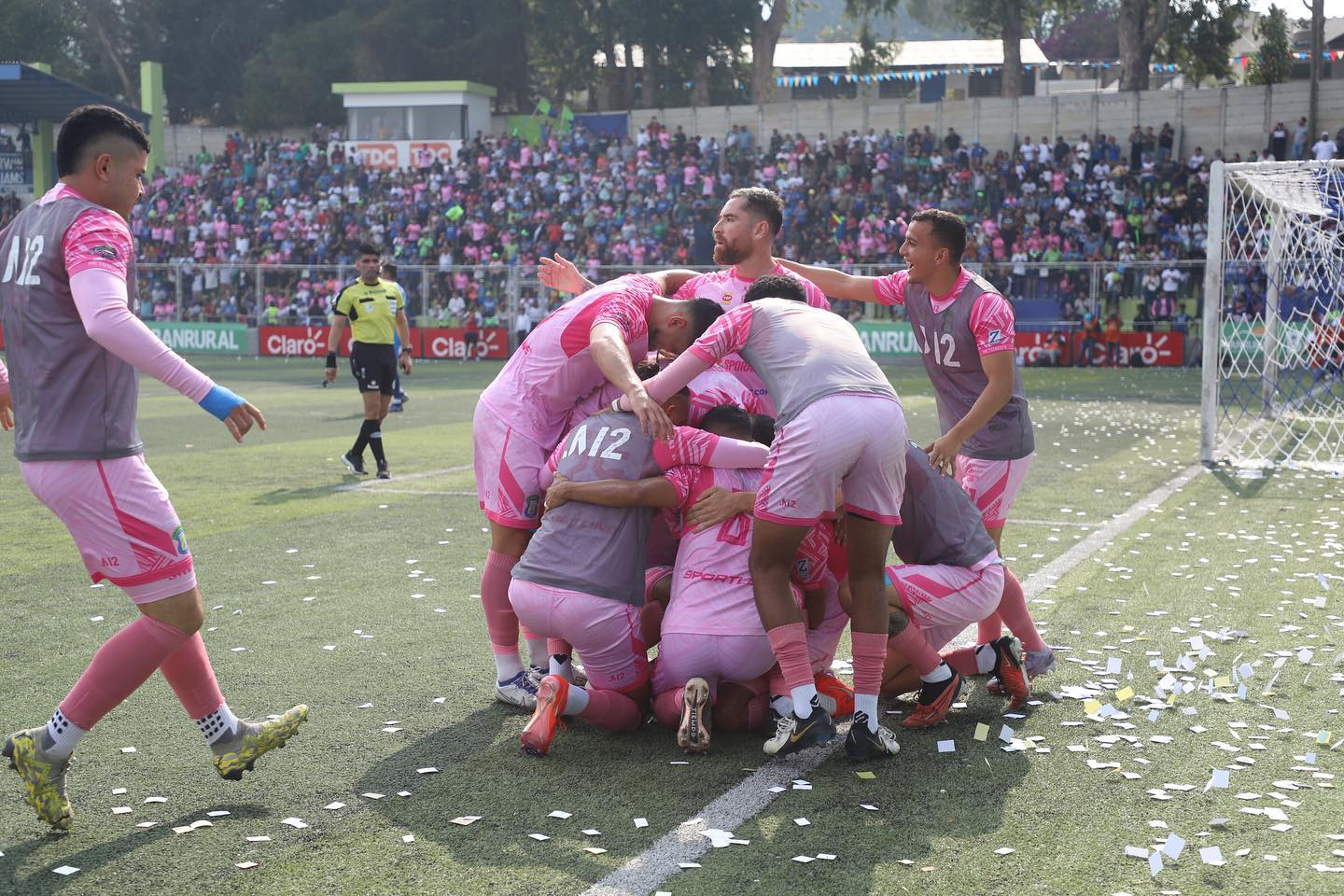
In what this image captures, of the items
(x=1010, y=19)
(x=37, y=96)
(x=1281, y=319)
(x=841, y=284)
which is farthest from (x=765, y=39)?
(x=841, y=284)

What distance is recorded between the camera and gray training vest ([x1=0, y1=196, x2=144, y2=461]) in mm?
4168

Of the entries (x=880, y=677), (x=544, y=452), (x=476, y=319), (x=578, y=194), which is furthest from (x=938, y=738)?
(x=578, y=194)

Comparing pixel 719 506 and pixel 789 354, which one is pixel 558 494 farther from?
pixel 789 354

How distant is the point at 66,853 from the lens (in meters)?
4.04

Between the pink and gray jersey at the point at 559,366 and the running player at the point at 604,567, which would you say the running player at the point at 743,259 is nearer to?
the pink and gray jersey at the point at 559,366

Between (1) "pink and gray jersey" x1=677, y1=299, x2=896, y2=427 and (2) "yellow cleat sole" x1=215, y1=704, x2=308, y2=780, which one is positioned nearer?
(2) "yellow cleat sole" x1=215, y1=704, x2=308, y2=780

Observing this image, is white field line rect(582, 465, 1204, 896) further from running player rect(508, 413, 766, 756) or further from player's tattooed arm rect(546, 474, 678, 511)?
player's tattooed arm rect(546, 474, 678, 511)

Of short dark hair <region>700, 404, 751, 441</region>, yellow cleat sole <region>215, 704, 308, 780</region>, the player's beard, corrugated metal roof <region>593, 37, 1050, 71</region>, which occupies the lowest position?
yellow cleat sole <region>215, 704, 308, 780</region>

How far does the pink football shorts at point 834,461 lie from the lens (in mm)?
4773

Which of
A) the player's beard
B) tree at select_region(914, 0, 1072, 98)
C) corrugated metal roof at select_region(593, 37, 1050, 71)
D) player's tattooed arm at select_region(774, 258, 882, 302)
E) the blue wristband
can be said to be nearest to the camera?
the blue wristband

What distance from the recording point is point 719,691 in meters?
5.22

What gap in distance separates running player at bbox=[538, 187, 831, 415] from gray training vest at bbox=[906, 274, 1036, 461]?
1.66 feet

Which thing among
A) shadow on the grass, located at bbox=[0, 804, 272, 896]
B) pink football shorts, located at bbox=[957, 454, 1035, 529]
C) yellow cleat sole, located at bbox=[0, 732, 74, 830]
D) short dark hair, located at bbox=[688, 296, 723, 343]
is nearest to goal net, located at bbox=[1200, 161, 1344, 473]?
pink football shorts, located at bbox=[957, 454, 1035, 529]

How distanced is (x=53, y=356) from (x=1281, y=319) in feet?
49.3
